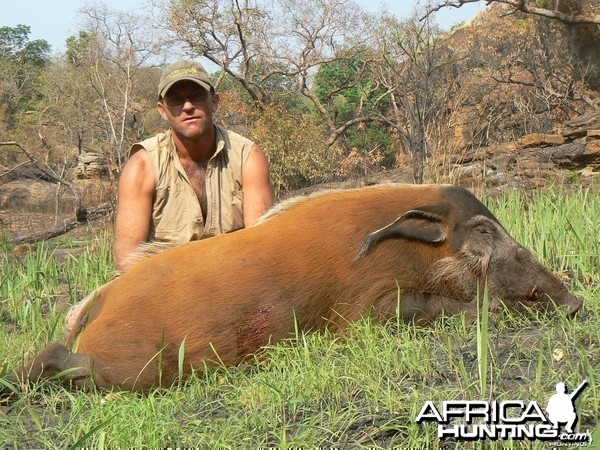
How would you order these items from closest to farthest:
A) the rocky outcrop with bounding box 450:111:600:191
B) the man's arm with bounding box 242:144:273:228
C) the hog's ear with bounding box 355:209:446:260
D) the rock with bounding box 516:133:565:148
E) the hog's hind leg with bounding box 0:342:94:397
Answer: the hog's hind leg with bounding box 0:342:94:397
the hog's ear with bounding box 355:209:446:260
the man's arm with bounding box 242:144:273:228
the rocky outcrop with bounding box 450:111:600:191
the rock with bounding box 516:133:565:148

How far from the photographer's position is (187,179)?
4953 mm

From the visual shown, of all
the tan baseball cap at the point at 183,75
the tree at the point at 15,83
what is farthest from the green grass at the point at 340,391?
the tree at the point at 15,83

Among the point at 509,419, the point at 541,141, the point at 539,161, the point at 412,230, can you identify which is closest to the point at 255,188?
the point at 412,230

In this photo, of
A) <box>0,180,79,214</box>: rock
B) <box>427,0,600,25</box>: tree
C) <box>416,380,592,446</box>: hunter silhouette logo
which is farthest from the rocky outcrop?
<box>0,180,79,214</box>: rock

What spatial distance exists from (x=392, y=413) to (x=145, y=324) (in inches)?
53.1

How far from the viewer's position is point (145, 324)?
335 centimetres

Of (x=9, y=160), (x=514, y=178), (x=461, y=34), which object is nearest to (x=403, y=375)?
(x=514, y=178)

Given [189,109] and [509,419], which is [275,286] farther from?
[189,109]

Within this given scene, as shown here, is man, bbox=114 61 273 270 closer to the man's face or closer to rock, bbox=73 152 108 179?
the man's face

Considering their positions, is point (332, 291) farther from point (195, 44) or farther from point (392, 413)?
point (195, 44)

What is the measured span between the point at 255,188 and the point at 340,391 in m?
2.42

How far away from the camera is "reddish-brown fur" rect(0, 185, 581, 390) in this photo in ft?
10.8

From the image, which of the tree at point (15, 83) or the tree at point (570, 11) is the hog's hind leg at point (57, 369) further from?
the tree at point (15, 83)

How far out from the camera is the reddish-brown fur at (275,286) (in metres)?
3.30
